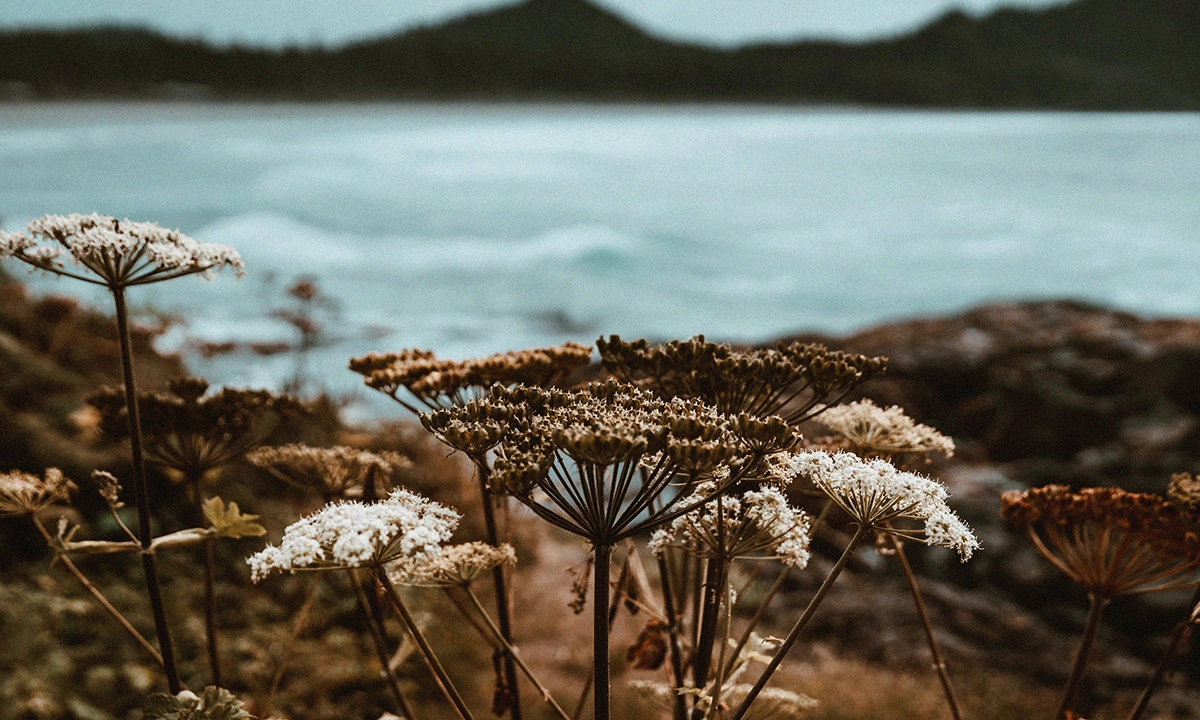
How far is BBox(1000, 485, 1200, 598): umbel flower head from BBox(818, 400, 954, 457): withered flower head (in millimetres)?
309

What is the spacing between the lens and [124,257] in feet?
6.23

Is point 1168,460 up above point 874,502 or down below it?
below

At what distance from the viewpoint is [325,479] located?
2291mm

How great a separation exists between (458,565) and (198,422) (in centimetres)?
92

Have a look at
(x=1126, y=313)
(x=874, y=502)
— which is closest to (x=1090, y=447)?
(x=1126, y=313)

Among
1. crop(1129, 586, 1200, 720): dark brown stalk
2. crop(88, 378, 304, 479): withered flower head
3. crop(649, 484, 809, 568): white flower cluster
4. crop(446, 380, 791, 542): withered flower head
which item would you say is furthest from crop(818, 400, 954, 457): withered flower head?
crop(88, 378, 304, 479): withered flower head

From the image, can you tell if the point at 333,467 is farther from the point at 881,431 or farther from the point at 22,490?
the point at 881,431

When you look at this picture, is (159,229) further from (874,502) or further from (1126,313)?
(1126,313)

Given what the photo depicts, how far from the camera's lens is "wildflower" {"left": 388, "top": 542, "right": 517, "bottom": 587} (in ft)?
6.18

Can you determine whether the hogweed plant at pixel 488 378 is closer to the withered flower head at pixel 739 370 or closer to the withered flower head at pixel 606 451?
the withered flower head at pixel 739 370

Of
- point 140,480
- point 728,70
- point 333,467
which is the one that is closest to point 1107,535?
point 333,467

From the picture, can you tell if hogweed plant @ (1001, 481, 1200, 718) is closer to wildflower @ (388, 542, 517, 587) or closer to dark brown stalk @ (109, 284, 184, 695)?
wildflower @ (388, 542, 517, 587)

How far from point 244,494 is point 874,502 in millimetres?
4697

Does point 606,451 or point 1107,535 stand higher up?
point 606,451
